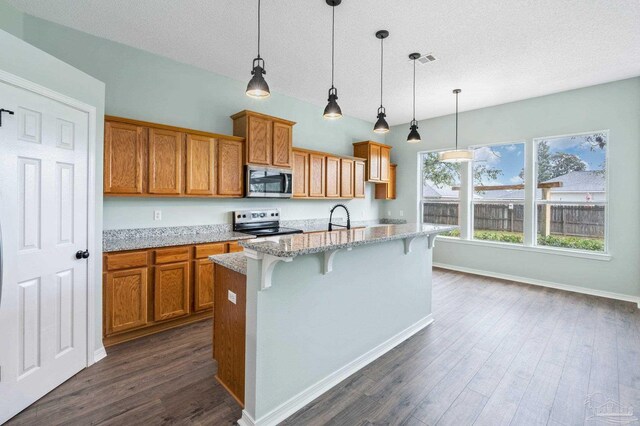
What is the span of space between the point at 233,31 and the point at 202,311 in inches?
123

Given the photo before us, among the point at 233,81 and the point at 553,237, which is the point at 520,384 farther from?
the point at 233,81

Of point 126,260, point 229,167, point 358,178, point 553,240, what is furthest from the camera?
point 358,178

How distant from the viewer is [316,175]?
17.1ft

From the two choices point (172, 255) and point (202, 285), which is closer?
point (172, 255)

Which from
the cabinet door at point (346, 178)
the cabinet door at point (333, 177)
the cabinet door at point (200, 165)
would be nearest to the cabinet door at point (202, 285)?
the cabinet door at point (200, 165)

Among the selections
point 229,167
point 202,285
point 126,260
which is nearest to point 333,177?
point 229,167

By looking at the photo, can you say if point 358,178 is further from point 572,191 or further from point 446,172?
point 572,191

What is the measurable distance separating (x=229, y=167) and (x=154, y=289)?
68.7 inches

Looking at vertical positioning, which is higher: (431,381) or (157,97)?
(157,97)

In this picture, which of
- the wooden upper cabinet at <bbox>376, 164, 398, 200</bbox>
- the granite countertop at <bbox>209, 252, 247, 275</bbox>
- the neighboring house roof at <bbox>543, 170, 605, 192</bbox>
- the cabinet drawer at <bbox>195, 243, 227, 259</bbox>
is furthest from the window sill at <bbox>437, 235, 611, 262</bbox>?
the granite countertop at <bbox>209, 252, 247, 275</bbox>

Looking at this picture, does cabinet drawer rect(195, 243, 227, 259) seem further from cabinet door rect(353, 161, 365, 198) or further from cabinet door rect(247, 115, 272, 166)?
cabinet door rect(353, 161, 365, 198)

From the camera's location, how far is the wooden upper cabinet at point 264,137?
4.05m

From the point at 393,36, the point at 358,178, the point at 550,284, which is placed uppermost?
the point at 393,36

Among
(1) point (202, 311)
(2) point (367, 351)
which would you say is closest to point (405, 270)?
(2) point (367, 351)
